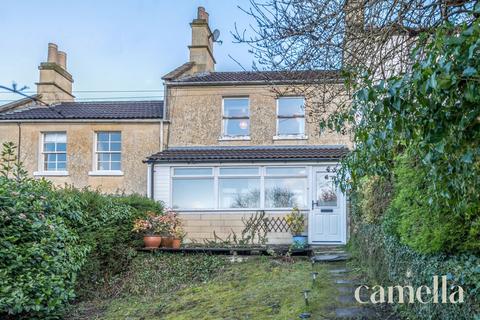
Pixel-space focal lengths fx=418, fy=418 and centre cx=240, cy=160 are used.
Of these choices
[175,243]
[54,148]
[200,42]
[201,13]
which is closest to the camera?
[175,243]

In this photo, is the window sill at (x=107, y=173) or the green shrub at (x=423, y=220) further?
the window sill at (x=107, y=173)

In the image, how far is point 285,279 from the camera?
8641mm

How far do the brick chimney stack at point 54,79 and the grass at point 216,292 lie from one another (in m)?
10.5

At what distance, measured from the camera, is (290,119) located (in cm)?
1557

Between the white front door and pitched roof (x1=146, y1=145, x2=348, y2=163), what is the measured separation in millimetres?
643

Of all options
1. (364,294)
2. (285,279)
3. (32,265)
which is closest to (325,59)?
(364,294)

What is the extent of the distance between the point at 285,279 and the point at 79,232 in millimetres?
4566

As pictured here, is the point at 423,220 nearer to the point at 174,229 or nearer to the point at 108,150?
the point at 174,229

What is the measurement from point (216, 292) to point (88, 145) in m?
9.64

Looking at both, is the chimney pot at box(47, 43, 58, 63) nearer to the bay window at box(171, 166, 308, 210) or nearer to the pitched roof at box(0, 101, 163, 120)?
the pitched roof at box(0, 101, 163, 120)

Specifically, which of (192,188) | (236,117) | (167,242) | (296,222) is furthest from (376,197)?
(236,117)

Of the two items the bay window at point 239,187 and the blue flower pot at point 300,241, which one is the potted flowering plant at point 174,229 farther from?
the blue flower pot at point 300,241

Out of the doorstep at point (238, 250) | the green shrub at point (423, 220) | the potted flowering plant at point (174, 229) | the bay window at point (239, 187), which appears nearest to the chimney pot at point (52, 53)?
the bay window at point (239, 187)

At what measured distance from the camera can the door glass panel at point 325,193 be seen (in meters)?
13.6
